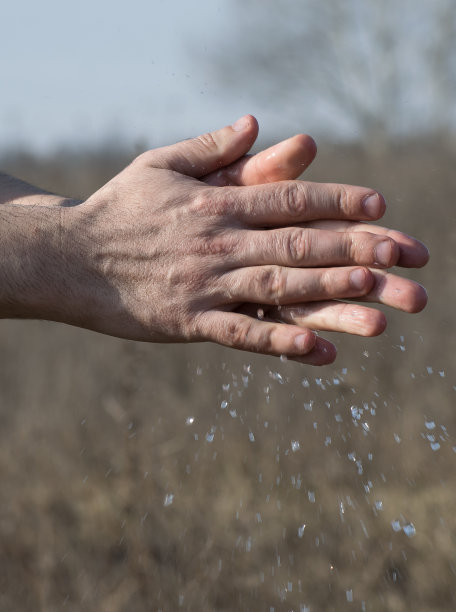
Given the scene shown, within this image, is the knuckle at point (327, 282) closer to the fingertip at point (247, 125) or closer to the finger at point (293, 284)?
the finger at point (293, 284)

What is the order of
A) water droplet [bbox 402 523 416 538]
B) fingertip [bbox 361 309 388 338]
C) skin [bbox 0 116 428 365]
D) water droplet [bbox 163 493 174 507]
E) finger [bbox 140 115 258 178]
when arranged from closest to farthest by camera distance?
fingertip [bbox 361 309 388 338] → skin [bbox 0 116 428 365] → finger [bbox 140 115 258 178] → water droplet [bbox 402 523 416 538] → water droplet [bbox 163 493 174 507]

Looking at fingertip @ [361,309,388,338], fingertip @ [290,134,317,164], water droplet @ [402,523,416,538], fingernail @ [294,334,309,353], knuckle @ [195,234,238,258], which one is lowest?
water droplet @ [402,523,416,538]

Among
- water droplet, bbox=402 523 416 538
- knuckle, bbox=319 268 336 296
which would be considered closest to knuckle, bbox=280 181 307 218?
knuckle, bbox=319 268 336 296

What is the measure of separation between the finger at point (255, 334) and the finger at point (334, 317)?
9 cm

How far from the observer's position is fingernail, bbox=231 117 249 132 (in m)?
2.51

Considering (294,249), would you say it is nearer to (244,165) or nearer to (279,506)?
(244,165)

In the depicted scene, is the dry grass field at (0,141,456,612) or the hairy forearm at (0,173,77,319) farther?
the dry grass field at (0,141,456,612)

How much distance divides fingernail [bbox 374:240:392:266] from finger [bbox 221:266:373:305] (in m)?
0.05

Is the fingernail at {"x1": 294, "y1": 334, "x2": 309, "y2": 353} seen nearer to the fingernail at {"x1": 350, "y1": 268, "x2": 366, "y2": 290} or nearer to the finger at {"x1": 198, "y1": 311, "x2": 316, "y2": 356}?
the finger at {"x1": 198, "y1": 311, "x2": 316, "y2": 356}

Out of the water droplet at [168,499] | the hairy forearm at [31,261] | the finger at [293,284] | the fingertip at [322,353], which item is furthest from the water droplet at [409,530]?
the hairy forearm at [31,261]

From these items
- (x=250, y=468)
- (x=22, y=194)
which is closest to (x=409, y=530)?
(x=250, y=468)

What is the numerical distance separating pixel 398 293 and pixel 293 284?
0.30 m

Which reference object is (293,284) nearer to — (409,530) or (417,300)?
(417,300)

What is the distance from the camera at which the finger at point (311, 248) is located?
2.20 metres
